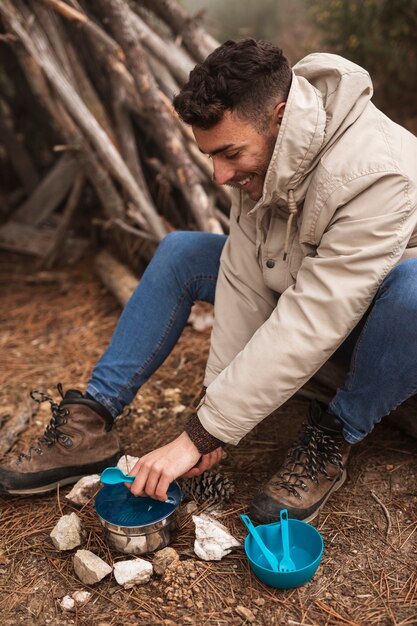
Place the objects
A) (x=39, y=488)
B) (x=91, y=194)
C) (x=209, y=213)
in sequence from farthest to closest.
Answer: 1. (x=91, y=194)
2. (x=209, y=213)
3. (x=39, y=488)

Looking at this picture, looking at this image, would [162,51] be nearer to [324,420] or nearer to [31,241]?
[31,241]

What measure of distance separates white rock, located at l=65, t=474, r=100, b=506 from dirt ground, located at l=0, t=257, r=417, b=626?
1.2 inches

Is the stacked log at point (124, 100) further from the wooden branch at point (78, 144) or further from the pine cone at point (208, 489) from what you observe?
the pine cone at point (208, 489)

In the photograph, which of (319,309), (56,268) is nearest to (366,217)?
(319,309)

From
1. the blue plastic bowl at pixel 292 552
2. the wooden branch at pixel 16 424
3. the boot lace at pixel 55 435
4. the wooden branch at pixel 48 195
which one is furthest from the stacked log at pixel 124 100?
the blue plastic bowl at pixel 292 552

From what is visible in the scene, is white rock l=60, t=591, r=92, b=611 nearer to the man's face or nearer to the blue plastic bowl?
the blue plastic bowl

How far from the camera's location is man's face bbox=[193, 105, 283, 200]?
1.48 meters

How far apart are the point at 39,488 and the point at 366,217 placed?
1.25 meters

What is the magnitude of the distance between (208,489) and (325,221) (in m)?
0.84

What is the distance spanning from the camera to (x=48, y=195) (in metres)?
4.16

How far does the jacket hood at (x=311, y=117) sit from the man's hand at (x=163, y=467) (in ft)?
2.22

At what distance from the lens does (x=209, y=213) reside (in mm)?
2965

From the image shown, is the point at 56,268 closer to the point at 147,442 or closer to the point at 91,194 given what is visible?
the point at 91,194

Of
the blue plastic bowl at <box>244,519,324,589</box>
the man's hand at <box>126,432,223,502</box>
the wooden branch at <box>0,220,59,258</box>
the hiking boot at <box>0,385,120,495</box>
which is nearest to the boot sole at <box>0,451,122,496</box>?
the hiking boot at <box>0,385,120,495</box>
